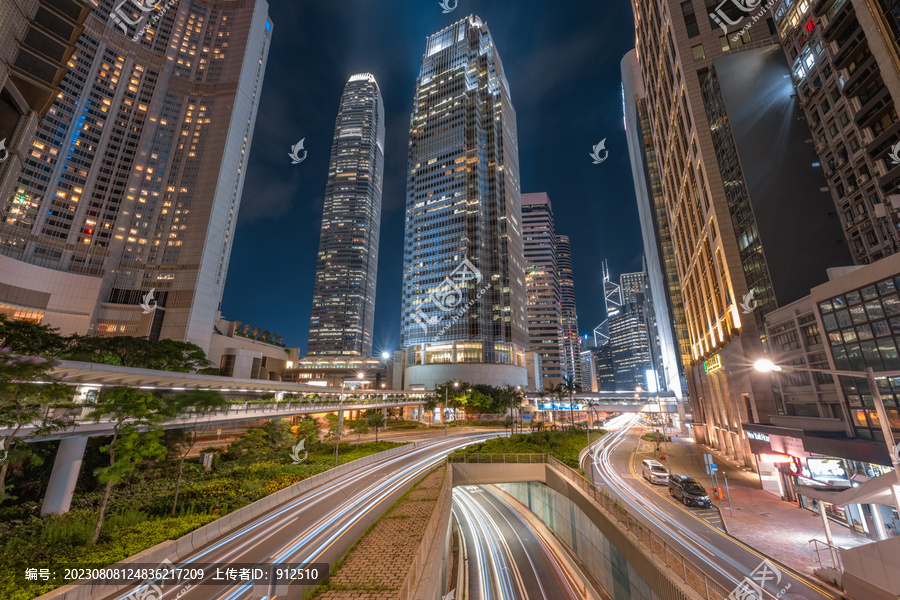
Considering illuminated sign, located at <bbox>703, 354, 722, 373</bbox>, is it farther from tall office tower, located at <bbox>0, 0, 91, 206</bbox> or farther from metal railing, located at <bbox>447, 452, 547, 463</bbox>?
tall office tower, located at <bbox>0, 0, 91, 206</bbox>

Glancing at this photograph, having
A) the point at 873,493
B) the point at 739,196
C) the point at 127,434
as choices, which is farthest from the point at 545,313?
the point at 127,434

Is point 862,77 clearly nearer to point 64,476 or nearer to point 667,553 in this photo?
point 667,553

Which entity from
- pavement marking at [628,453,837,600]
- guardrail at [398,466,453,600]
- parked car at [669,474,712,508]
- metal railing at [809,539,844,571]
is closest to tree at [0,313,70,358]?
guardrail at [398,466,453,600]

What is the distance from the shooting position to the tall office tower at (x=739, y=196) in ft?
116

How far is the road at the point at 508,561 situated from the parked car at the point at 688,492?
10049 mm

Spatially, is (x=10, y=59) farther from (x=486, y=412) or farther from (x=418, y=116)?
(x=418, y=116)

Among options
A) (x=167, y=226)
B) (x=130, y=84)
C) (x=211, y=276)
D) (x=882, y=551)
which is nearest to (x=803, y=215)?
(x=882, y=551)

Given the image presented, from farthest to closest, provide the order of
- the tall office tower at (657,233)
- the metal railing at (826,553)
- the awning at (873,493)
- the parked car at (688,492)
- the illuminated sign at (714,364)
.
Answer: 1. the tall office tower at (657,233)
2. the illuminated sign at (714,364)
3. the parked car at (688,492)
4. the metal railing at (826,553)
5. the awning at (873,493)

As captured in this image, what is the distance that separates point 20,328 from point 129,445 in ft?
118

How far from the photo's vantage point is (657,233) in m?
95.2

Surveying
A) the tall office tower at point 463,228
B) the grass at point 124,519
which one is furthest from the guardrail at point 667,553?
the tall office tower at point 463,228

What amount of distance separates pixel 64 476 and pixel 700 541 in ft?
119

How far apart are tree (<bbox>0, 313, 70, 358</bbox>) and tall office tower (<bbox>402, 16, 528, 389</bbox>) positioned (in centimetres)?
7919

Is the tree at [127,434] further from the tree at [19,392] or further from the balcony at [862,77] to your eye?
the balcony at [862,77]
